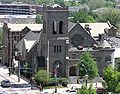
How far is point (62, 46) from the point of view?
114 m

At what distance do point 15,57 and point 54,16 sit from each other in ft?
76.2

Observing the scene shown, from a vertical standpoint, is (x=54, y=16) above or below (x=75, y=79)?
above

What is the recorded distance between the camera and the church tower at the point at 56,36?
113375 millimetres

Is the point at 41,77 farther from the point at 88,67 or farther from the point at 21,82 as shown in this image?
the point at 88,67

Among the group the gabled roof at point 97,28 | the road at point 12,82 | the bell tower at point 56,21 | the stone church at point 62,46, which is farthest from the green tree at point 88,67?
the gabled roof at point 97,28

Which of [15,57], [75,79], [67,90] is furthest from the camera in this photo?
[15,57]

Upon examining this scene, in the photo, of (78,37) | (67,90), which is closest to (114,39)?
(78,37)

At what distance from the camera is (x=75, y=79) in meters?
113

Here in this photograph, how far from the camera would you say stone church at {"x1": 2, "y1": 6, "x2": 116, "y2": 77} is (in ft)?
373

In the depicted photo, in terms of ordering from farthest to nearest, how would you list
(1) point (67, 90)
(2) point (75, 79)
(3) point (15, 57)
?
(3) point (15, 57) → (2) point (75, 79) → (1) point (67, 90)

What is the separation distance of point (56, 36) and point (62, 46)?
7.61 feet

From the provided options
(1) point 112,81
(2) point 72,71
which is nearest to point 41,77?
(2) point 72,71

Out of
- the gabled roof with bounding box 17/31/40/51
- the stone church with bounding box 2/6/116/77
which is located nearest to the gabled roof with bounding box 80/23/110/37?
the stone church with bounding box 2/6/116/77

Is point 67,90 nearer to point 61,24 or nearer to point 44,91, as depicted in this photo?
point 44,91
